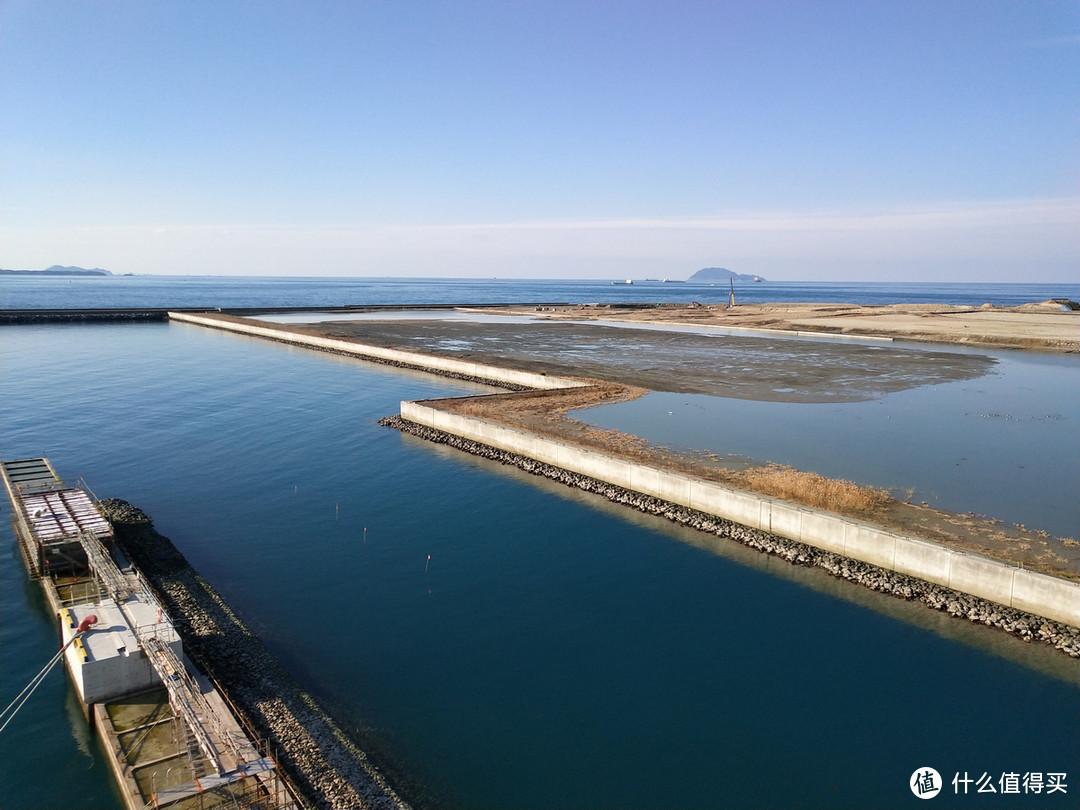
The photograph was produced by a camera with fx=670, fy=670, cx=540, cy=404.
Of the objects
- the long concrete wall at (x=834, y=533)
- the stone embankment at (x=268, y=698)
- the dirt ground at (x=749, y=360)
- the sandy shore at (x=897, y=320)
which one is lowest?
the stone embankment at (x=268, y=698)

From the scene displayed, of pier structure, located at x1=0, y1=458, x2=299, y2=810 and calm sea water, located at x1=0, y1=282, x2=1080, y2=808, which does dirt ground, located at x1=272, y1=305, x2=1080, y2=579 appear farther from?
pier structure, located at x1=0, y1=458, x2=299, y2=810

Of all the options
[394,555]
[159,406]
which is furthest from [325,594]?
[159,406]

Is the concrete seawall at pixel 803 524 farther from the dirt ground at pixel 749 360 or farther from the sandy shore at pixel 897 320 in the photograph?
the sandy shore at pixel 897 320

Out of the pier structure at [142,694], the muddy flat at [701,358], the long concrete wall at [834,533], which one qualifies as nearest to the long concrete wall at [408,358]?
the muddy flat at [701,358]

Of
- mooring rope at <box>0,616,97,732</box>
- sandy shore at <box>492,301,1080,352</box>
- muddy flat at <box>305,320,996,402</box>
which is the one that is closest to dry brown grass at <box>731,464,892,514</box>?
muddy flat at <box>305,320,996,402</box>

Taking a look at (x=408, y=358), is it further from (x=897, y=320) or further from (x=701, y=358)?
(x=897, y=320)

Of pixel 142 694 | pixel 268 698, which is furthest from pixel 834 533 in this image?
pixel 142 694
